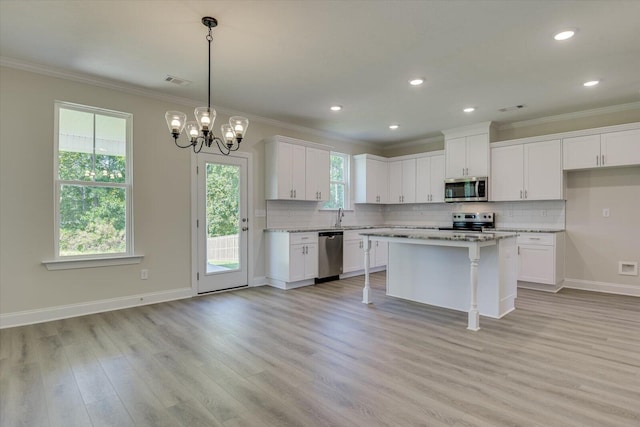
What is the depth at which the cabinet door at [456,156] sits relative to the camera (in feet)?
20.0

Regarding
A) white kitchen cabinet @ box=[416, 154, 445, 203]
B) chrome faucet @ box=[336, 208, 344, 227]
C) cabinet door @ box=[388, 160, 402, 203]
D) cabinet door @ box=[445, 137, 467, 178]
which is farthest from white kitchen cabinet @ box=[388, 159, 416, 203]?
chrome faucet @ box=[336, 208, 344, 227]

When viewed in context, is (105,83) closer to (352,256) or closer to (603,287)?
(352,256)

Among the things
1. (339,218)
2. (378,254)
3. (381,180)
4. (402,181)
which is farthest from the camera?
(381,180)

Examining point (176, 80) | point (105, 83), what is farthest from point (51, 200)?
point (176, 80)

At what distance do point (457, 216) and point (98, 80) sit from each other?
234 inches

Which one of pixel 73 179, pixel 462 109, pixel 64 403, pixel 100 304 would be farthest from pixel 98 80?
pixel 462 109

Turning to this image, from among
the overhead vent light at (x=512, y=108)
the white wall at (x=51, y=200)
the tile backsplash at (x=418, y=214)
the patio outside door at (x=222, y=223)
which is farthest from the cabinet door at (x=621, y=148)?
the white wall at (x=51, y=200)

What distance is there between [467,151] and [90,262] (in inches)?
232

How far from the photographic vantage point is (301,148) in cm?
577

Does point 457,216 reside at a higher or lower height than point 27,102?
lower

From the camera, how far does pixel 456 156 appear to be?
617 centimetres

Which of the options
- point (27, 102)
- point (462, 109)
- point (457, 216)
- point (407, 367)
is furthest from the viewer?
point (457, 216)

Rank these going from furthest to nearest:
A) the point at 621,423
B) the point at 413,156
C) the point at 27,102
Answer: the point at 413,156, the point at 27,102, the point at 621,423

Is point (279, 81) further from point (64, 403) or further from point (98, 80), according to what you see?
point (64, 403)
